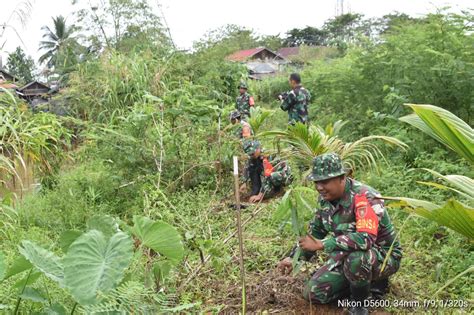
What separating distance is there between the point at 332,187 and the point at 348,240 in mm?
297

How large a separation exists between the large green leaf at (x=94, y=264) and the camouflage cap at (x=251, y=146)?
3.43 meters

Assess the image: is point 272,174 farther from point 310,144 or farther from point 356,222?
point 356,222

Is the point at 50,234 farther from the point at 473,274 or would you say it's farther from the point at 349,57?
the point at 349,57

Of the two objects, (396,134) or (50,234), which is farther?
(396,134)

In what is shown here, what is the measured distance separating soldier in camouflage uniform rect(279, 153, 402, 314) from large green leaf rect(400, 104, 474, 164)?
52.2 inches

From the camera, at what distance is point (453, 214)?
114cm

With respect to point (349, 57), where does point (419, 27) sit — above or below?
→ above

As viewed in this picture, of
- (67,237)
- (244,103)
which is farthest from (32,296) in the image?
(244,103)

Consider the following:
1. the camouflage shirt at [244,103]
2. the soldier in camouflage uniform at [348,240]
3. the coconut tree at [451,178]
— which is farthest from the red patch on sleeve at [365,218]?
the camouflage shirt at [244,103]

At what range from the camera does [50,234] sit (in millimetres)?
4547

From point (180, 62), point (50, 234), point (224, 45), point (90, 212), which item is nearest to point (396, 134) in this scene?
point (90, 212)

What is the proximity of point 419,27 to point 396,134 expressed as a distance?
6.52 ft

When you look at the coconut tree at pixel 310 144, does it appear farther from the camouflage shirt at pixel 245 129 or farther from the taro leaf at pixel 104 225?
the camouflage shirt at pixel 245 129

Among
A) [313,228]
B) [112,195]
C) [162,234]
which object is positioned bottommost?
[112,195]
